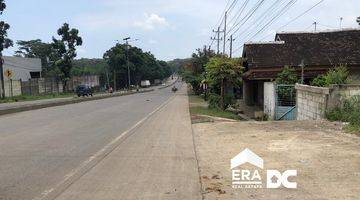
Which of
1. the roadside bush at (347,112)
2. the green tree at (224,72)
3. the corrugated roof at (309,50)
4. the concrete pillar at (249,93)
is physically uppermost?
the corrugated roof at (309,50)

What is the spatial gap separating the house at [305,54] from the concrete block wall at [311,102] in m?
13.4

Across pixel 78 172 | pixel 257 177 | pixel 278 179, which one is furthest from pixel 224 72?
pixel 278 179

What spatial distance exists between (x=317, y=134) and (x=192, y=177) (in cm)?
617

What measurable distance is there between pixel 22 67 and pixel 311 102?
236 ft

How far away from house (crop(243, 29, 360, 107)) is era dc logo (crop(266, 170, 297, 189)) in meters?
28.7

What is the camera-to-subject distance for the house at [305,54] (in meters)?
39.1

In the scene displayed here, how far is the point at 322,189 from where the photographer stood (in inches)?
310

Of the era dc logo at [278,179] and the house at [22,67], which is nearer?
the era dc logo at [278,179]

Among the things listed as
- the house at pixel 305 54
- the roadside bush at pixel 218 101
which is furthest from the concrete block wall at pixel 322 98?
the house at pixel 305 54

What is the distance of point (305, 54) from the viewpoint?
40656 mm

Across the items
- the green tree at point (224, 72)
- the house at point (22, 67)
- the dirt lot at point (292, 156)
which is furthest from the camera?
the house at point (22, 67)

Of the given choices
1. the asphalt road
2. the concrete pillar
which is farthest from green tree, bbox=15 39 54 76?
the asphalt road

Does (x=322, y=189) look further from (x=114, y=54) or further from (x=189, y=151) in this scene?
(x=114, y=54)

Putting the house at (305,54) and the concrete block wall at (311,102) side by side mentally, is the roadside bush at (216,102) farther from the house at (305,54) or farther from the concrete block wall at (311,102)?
the concrete block wall at (311,102)
